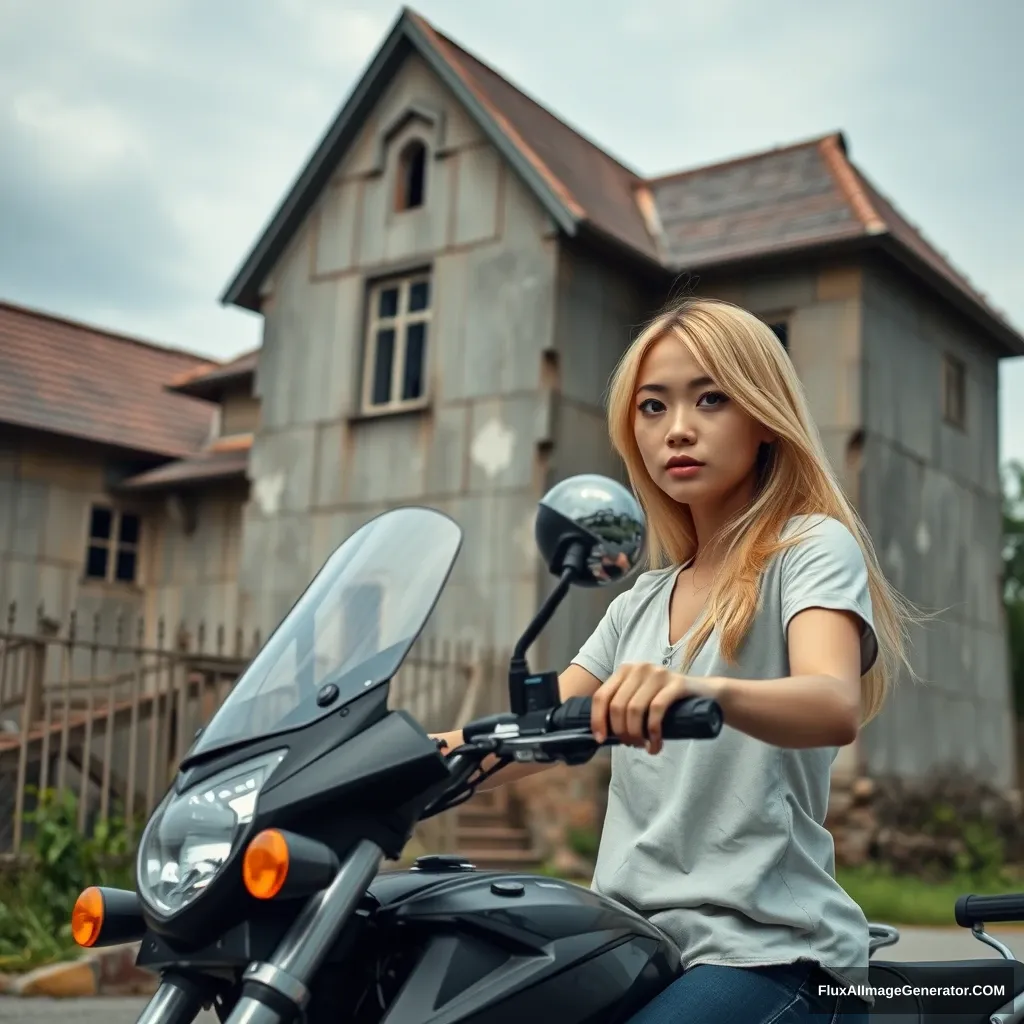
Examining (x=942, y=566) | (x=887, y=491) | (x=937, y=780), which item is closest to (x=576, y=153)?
(x=887, y=491)

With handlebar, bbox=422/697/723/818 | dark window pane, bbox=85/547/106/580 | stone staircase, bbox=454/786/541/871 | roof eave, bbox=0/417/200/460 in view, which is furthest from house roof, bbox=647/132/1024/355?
handlebar, bbox=422/697/723/818

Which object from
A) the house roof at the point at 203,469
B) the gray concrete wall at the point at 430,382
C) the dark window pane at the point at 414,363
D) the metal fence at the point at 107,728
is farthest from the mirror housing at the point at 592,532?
the house roof at the point at 203,469

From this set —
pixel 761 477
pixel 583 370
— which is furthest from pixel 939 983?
pixel 583 370

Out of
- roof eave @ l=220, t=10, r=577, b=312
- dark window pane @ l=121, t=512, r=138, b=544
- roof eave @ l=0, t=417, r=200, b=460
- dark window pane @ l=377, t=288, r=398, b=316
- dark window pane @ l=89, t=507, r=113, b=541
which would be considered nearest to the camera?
roof eave @ l=220, t=10, r=577, b=312

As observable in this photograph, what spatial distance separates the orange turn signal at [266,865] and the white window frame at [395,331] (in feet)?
42.8

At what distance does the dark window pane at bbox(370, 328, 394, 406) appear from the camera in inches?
589

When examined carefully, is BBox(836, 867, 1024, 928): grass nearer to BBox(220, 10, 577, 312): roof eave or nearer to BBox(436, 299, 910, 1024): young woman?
BBox(436, 299, 910, 1024): young woman

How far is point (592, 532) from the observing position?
1746 millimetres

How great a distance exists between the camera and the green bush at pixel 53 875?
6.64 meters

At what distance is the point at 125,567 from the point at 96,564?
0.43 m

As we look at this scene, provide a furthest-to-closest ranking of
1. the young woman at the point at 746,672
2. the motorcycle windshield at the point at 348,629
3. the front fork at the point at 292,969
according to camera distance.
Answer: the young woman at the point at 746,672 < the motorcycle windshield at the point at 348,629 < the front fork at the point at 292,969

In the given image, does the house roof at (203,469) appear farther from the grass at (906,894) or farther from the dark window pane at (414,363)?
the grass at (906,894)

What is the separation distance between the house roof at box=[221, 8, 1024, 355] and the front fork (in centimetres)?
1219

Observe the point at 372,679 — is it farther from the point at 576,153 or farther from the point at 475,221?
the point at 576,153
